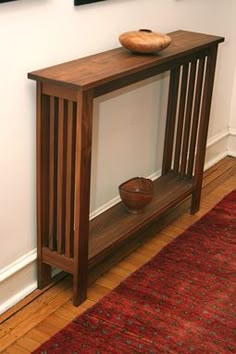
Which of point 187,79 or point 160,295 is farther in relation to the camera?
point 187,79

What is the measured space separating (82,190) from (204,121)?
1.01 m

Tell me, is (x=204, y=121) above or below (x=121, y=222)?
above

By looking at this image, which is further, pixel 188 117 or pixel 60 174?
pixel 188 117

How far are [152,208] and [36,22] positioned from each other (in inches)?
41.2

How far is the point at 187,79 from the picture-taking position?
2.91 meters

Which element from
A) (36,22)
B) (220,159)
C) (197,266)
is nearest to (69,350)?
(197,266)

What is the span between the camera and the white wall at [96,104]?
6.61ft

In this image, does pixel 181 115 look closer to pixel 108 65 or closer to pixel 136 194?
pixel 136 194

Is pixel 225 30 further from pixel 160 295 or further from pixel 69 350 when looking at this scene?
pixel 69 350

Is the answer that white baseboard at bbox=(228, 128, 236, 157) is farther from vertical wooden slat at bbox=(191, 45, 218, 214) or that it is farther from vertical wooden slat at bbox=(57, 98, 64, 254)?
vertical wooden slat at bbox=(57, 98, 64, 254)

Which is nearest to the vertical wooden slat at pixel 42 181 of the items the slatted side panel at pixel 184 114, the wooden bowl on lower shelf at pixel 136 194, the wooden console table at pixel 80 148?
the wooden console table at pixel 80 148

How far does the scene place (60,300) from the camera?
2320mm

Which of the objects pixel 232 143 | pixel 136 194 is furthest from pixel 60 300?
pixel 232 143

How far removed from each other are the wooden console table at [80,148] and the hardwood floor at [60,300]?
6 centimetres
